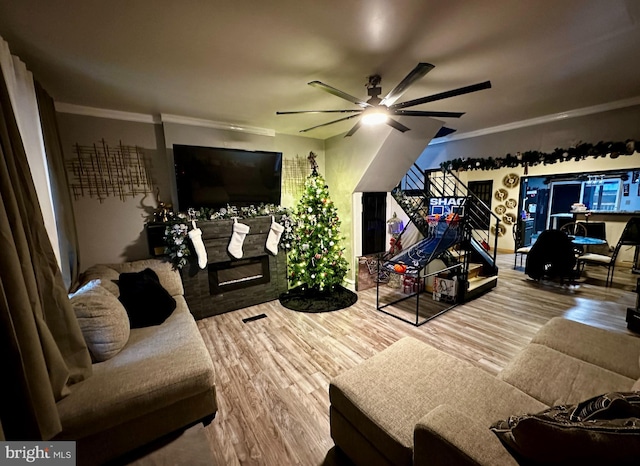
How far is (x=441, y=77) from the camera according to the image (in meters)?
2.54

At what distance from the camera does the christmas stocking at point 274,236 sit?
404 centimetres

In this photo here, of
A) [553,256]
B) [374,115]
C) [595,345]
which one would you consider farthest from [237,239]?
[553,256]

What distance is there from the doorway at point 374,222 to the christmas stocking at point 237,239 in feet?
7.01

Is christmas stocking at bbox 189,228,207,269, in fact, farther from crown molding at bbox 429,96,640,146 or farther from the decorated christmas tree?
crown molding at bbox 429,96,640,146

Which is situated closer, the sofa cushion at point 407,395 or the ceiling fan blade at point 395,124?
the sofa cushion at point 407,395

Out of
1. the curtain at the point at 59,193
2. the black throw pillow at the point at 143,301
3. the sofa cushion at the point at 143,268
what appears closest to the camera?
the black throw pillow at the point at 143,301

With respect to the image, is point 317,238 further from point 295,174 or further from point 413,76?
point 413,76

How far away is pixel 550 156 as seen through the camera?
4.06m

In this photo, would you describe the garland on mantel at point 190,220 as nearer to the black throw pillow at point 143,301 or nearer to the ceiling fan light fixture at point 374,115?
the black throw pillow at point 143,301

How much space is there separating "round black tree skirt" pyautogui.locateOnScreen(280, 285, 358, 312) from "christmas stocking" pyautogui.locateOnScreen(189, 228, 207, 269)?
136 centimetres

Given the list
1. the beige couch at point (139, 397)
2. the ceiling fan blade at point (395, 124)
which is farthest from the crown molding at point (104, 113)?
the ceiling fan blade at point (395, 124)

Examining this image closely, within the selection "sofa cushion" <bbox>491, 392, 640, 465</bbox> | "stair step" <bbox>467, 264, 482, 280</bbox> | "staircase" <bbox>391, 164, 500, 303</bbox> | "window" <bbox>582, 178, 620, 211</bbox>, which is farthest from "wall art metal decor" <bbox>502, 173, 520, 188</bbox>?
"sofa cushion" <bbox>491, 392, 640, 465</bbox>

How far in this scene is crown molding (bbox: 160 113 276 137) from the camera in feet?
11.4

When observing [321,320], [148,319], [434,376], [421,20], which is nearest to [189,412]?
[148,319]
